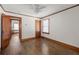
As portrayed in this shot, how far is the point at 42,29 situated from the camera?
8.12m

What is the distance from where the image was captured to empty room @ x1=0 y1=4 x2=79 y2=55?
149 inches

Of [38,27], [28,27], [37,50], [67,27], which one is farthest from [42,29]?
[37,50]

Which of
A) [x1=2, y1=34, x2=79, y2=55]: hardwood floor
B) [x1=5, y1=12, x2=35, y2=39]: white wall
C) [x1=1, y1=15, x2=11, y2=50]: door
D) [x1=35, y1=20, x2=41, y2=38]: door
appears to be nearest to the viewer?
[x1=2, y1=34, x2=79, y2=55]: hardwood floor

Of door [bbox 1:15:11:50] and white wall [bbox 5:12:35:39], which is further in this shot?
white wall [bbox 5:12:35:39]

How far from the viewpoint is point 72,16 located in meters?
4.04

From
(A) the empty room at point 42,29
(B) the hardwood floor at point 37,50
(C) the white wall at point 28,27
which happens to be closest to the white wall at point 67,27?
(A) the empty room at point 42,29

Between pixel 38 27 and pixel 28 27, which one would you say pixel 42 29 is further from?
pixel 28 27

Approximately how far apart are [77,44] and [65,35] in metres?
0.93

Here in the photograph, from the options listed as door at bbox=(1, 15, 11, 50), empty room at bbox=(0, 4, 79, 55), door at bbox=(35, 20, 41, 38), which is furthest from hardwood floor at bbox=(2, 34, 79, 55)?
door at bbox=(35, 20, 41, 38)

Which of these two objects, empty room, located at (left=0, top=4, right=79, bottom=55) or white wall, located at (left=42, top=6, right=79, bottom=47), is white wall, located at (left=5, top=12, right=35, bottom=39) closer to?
empty room, located at (left=0, top=4, right=79, bottom=55)
